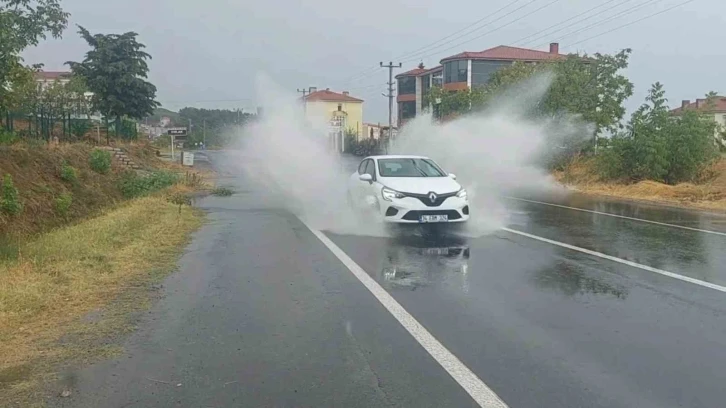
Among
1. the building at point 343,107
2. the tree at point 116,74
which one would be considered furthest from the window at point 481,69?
the tree at point 116,74

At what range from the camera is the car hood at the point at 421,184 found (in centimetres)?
1226

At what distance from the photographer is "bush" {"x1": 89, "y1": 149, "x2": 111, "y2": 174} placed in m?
20.8

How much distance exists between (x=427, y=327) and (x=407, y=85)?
251 ft

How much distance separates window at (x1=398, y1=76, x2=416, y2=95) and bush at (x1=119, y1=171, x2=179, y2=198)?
5844cm

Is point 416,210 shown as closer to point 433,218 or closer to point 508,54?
point 433,218

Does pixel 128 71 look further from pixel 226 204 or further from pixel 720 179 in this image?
pixel 720 179

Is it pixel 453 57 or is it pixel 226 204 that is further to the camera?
pixel 453 57

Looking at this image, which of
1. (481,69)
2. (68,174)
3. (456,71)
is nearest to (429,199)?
(68,174)

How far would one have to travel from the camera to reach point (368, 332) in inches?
231

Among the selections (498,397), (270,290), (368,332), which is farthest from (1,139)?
(498,397)

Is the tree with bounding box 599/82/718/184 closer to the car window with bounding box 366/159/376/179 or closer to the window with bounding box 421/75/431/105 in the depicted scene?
the car window with bounding box 366/159/376/179

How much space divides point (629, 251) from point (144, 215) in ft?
30.6

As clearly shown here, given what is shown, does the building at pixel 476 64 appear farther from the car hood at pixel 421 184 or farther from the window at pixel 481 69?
the car hood at pixel 421 184

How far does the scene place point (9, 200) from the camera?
1221 centimetres
